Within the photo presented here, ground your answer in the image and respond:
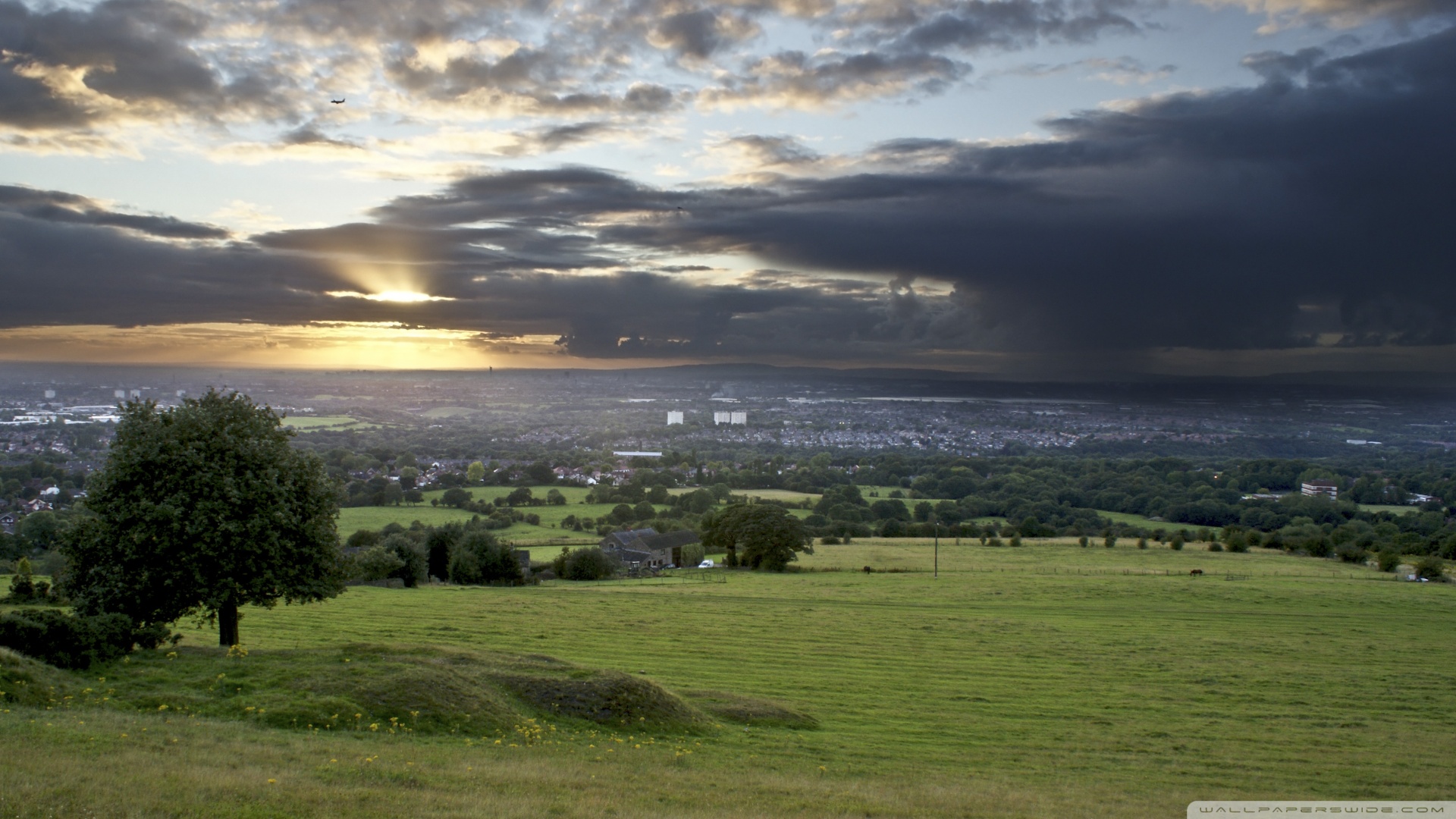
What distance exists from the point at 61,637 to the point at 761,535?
5423 centimetres

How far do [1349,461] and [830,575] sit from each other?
17815cm

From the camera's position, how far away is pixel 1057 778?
19484 mm

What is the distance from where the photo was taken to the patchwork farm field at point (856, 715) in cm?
1361

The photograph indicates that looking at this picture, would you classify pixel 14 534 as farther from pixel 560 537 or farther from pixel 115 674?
pixel 115 674

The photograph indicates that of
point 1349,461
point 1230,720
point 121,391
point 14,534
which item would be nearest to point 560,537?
point 14,534

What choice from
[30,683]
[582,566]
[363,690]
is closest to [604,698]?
[363,690]

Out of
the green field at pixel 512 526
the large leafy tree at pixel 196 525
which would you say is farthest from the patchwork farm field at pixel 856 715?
the green field at pixel 512 526

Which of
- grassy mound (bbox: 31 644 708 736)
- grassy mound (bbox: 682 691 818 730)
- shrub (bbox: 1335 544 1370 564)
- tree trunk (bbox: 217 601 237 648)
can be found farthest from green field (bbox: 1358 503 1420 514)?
tree trunk (bbox: 217 601 237 648)

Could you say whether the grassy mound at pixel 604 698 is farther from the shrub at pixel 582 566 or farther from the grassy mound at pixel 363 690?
the shrub at pixel 582 566

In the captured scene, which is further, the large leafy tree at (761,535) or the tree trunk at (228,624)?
the large leafy tree at (761,535)

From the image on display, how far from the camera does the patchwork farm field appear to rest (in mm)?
13609

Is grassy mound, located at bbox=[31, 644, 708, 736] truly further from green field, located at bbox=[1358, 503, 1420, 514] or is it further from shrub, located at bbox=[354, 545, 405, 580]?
green field, located at bbox=[1358, 503, 1420, 514]

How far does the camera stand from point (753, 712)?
23.2 meters

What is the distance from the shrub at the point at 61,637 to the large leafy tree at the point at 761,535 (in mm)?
53087
